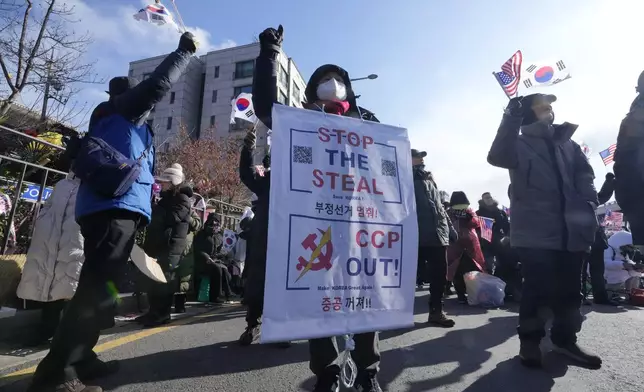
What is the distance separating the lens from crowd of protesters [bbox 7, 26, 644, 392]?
213cm

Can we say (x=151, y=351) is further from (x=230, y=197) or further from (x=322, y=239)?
(x=230, y=197)

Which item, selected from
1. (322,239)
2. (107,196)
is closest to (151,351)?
(107,196)

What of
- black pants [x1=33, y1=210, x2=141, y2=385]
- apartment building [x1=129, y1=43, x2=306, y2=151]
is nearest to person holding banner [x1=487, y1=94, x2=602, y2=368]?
black pants [x1=33, y1=210, x2=141, y2=385]

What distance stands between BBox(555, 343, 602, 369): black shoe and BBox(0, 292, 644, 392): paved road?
0.19ft

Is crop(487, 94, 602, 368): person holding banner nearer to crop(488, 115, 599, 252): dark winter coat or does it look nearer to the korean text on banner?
crop(488, 115, 599, 252): dark winter coat

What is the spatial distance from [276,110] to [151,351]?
235 cm

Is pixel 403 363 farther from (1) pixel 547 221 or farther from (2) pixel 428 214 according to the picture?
(2) pixel 428 214

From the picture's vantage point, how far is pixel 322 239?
179 centimetres

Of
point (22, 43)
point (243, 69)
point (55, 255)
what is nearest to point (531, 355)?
point (55, 255)

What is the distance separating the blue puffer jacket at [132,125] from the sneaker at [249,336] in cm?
142

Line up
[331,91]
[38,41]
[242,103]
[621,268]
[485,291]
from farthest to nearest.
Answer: [38,41]
[621,268]
[242,103]
[485,291]
[331,91]

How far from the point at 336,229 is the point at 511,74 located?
365 cm

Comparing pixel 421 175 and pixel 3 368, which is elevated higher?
pixel 421 175

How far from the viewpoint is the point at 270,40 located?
2.15m
